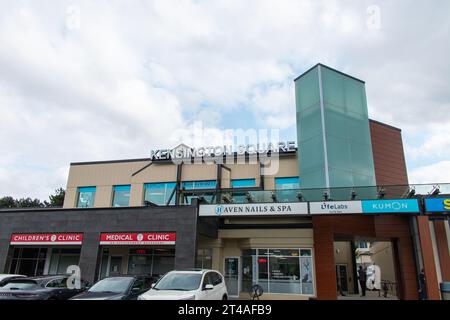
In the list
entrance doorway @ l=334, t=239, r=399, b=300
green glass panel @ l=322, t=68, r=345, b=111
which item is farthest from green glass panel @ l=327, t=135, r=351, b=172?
entrance doorway @ l=334, t=239, r=399, b=300

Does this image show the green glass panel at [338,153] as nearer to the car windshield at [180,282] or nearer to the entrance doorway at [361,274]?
the entrance doorway at [361,274]

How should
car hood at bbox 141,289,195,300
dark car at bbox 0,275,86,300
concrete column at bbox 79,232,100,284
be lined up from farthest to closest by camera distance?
concrete column at bbox 79,232,100,284, dark car at bbox 0,275,86,300, car hood at bbox 141,289,195,300

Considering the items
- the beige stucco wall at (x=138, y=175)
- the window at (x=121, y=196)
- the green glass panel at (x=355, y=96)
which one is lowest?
the window at (x=121, y=196)

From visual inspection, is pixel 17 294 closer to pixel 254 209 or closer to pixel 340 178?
pixel 254 209

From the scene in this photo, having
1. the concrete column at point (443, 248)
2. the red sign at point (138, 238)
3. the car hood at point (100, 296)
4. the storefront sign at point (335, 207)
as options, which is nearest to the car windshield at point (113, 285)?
the car hood at point (100, 296)

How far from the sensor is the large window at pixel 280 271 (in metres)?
18.8

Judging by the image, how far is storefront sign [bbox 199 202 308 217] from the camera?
55.6ft

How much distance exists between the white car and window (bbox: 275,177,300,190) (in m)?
12.8

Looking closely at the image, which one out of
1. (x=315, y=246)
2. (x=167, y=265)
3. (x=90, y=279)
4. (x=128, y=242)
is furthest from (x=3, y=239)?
(x=315, y=246)

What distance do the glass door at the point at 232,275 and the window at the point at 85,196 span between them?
12851 millimetres

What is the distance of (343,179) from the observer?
810 inches

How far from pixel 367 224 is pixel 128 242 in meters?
13.7

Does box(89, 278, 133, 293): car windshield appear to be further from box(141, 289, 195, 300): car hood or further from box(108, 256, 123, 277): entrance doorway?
box(108, 256, 123, 277): entrance doorway
